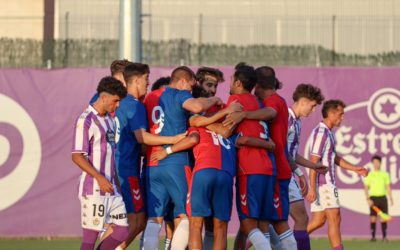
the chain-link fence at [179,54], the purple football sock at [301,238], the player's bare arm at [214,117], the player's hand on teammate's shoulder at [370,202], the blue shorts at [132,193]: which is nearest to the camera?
the player's bare arm at [214,117]

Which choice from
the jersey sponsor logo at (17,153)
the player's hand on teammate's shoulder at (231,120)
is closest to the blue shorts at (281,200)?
the player's hand on teammate's shoulder at (231,120)

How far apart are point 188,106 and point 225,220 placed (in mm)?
Answer: 1322

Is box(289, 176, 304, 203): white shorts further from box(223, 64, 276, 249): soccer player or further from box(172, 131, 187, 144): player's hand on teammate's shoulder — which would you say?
box(172, 131, 187, 144): player's hand on teammate's shoulder

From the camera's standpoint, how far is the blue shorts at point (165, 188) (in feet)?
48.4

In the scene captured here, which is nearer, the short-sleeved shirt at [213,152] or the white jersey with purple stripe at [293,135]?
the short-sleeved shirt at [213,152]

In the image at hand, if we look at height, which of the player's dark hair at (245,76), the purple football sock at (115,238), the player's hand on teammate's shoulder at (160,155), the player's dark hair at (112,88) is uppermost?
the player's dark hair at (245,76)

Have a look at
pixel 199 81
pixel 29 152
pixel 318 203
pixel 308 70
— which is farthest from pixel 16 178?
pixel 199 81

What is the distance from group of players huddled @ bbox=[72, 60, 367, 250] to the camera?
13852 mm

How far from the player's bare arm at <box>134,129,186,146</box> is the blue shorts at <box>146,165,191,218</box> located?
1.17 ft

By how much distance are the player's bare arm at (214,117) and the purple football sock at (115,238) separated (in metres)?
1.40

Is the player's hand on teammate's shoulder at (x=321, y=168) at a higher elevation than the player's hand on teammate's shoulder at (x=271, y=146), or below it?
below

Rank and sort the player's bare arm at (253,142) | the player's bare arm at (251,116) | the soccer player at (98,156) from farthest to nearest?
the player's bare arm at (253,142), the player's bare arm at (251,116), the soccer player at (98,156)

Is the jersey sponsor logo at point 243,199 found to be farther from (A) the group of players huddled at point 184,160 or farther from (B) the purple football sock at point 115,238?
(B) the purple football sock at point 115,238

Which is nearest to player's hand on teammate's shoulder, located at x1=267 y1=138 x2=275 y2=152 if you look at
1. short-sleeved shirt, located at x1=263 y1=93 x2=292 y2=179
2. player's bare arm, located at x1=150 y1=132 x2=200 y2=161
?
short-sleeved shirt, located at x1=263 y1=93 x2=292 y2=179
